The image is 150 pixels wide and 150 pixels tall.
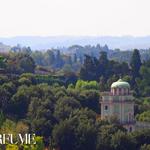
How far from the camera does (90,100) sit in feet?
162

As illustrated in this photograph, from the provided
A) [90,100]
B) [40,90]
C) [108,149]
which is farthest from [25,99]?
[108,149]

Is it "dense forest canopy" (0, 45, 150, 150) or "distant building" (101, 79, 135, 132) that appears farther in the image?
"distant building" (101, 79, 135, 132)

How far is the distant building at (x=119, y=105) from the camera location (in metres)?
46.7

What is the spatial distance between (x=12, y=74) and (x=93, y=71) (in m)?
12.0

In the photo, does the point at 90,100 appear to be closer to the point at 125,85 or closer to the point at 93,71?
the point at 125,85

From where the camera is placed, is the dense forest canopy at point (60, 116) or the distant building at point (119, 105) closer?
the dense forest canopy at point (60, 116)

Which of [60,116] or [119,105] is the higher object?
[119,105]

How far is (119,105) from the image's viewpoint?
154 feet

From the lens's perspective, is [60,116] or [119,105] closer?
[60,116]

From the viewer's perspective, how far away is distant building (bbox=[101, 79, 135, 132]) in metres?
46.7

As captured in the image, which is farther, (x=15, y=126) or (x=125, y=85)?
(x=125, y=85)

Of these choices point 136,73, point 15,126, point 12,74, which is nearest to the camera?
point 15,126

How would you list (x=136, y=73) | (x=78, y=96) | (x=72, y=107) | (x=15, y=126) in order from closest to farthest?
(x=15, y=126) < (x=72, y=107) < (x=78, y=96) < (x=136, y=73)

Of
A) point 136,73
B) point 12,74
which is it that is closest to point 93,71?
point 136,73
